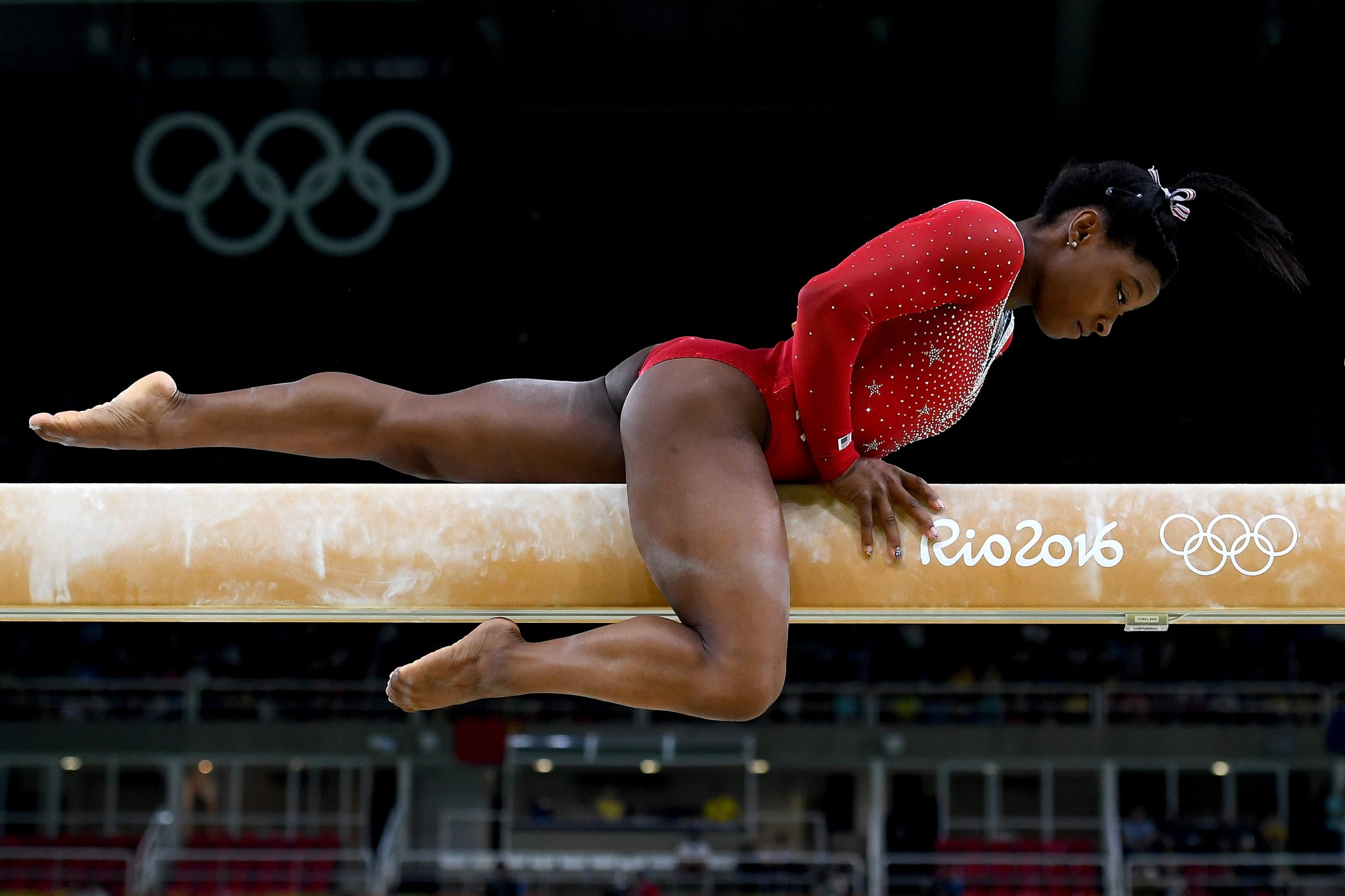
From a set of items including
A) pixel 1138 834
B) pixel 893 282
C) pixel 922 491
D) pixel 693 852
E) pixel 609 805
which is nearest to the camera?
pixel 893 282

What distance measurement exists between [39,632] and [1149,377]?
12256 mm

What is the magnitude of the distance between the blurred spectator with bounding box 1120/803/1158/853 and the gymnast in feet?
38.0

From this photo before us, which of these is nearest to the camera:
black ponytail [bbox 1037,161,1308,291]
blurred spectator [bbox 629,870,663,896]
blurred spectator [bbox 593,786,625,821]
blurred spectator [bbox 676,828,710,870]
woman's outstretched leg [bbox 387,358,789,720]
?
woman's outstretched leg [bbox 387,358,789,720]

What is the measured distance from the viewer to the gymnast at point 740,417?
2191 mm

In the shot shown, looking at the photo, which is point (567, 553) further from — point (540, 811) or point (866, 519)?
point (540, 811)

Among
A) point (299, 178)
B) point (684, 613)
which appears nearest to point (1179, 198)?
point (684, 613)

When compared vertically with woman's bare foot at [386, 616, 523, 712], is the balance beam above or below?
above

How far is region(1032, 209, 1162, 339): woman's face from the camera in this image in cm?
234

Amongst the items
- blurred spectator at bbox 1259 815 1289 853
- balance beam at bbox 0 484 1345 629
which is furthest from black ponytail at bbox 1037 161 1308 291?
blurred spectator at bbox 1259 815 1289 853

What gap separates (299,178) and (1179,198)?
9483mm

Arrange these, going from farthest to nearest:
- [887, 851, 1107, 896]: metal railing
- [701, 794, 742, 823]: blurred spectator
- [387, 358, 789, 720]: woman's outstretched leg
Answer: [701, 794, 742, 823]: blurred spectator < [887, 851, 1107, 896]: metal railing < [387, 358, 789, 720]: woman's outstretched leg

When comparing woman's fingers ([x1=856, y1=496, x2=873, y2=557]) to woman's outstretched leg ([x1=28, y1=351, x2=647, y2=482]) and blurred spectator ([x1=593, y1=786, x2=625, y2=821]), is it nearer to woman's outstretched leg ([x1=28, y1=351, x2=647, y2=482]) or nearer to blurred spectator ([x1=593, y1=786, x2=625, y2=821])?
woman's outstretched leg ([x1=28, y1=351, x2=647, y2=482])

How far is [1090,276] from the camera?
7.69ft

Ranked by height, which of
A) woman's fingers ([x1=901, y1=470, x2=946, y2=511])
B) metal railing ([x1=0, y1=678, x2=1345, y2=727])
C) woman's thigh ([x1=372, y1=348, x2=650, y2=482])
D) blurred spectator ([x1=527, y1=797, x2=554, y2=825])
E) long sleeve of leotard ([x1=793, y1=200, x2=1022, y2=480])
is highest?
long sleeve of leotard ([x1=793, y1=200, x2=1022, y2=480])
